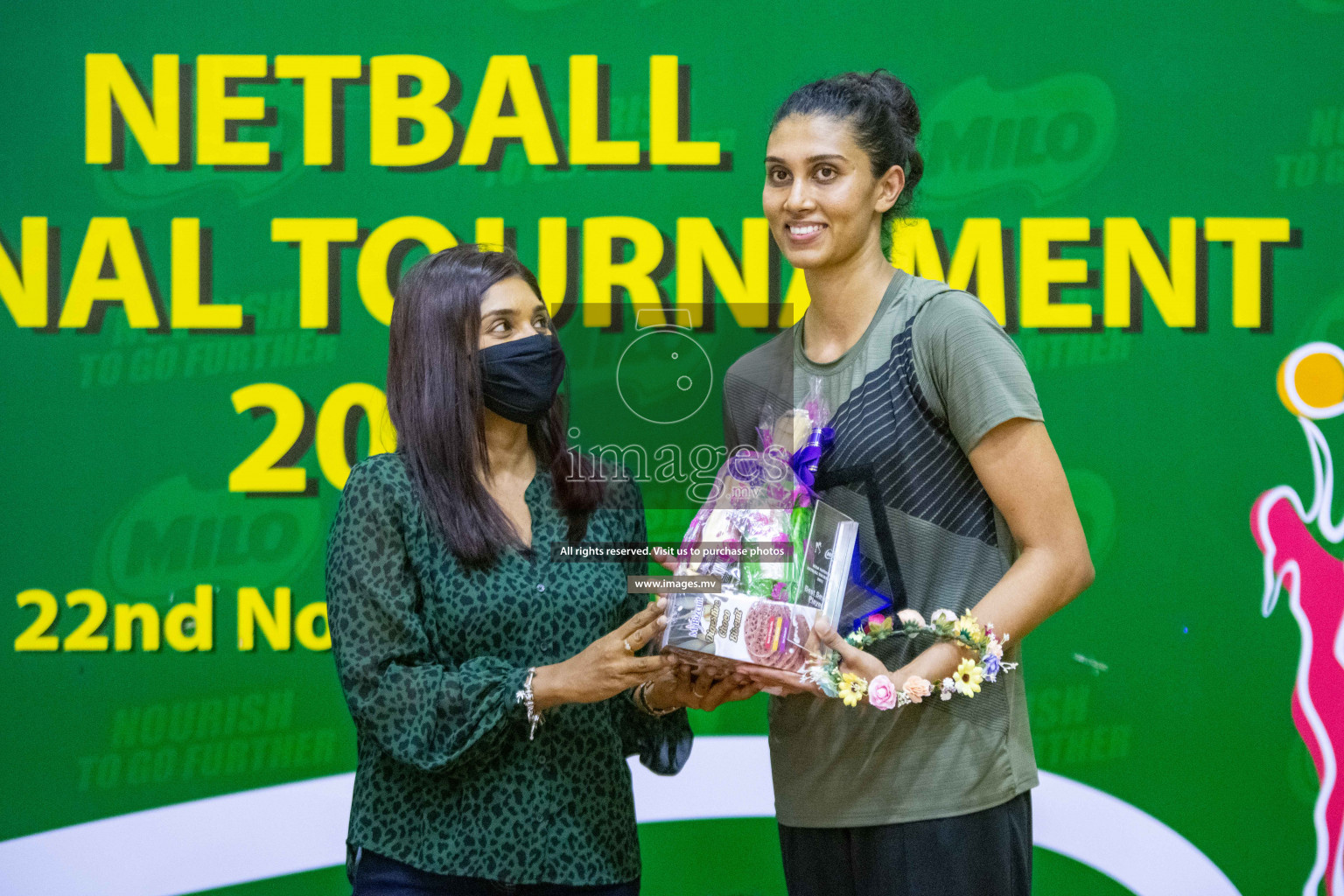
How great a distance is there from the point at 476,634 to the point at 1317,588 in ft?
7.17

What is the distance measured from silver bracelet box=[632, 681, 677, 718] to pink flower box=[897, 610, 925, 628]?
0.50 m

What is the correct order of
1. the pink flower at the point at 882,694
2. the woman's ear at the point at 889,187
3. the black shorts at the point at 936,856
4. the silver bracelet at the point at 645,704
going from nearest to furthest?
the pink flower at the point at 882,694, the black shorts at the point at 936,856, the woman's ear at the point at 889,187, the silver bracelet at the point at 645,704

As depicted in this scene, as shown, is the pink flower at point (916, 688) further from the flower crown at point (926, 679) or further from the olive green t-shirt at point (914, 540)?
the olive green t-shirt at point (914, 540)

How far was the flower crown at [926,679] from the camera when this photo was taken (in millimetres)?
1547

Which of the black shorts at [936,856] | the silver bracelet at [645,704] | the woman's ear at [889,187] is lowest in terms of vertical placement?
the black shorts at [936,856]

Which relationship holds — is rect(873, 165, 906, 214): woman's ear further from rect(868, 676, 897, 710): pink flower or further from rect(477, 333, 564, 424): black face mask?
rect(868, 676, 897, 710): pink flower

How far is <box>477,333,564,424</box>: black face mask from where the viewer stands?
1.85 metres

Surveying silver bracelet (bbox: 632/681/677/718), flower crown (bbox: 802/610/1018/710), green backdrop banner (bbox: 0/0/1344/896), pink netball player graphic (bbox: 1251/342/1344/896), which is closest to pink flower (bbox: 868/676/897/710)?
flower crown (bbox: 802/610/1018/710)

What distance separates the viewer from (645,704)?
6.54ft

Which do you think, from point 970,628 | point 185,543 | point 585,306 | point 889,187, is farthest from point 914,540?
point 185,543

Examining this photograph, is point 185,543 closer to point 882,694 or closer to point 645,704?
point 645,704

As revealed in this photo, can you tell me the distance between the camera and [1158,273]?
111 inches

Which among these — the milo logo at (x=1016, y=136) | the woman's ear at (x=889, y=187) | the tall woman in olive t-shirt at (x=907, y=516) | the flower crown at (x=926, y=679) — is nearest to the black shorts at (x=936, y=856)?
the tall woman in olive t-shirt at (x=907, y=516)

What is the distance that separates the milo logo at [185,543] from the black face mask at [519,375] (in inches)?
47.5
